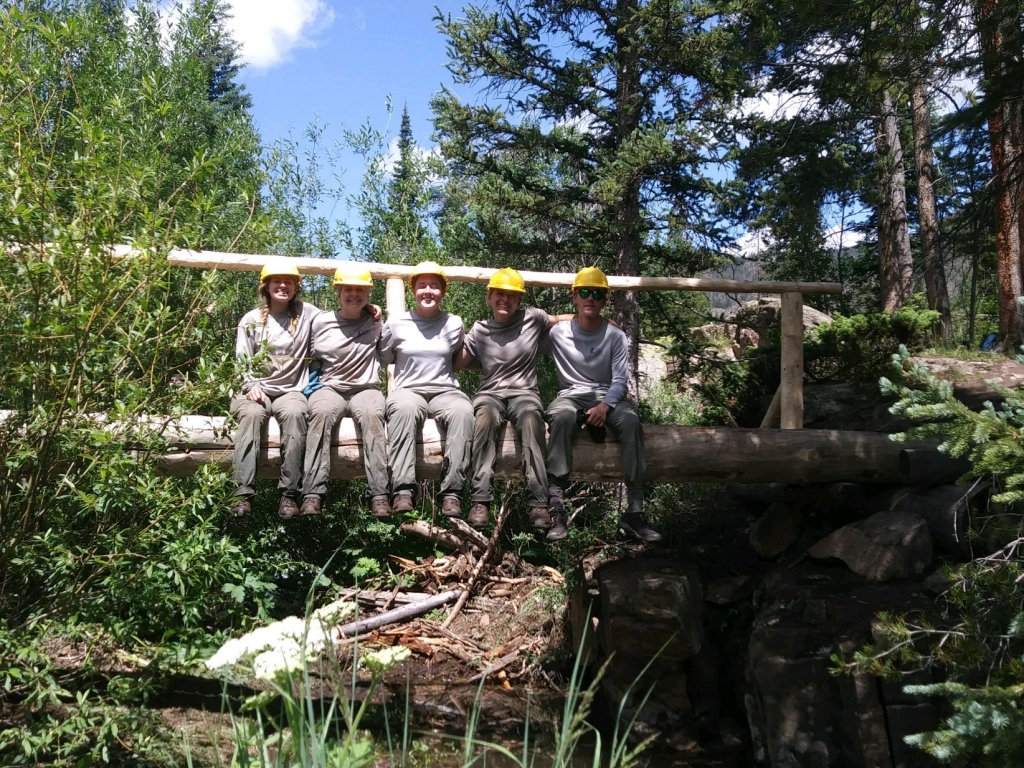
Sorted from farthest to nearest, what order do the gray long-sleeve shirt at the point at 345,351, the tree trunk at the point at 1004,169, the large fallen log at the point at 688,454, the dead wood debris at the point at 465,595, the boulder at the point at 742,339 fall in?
the boulder at the point at 742,339 < the dead wood debris at the point at 465,595 < the tree trunk at the point at 1004,169 < the gray long-sleeve shirt at the point at 345,351 < the large fallen log at the point at 688,454

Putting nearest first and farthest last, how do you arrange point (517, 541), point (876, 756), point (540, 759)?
point (876, 756) < point (540, 759) < point (517, 541)

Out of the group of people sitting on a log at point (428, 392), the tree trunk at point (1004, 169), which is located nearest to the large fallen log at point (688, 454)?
the group of people sitting on a log at point (428, 392)

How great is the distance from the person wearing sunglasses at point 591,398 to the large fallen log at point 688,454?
0.21 m

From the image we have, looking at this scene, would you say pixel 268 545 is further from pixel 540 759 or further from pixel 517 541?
pixel 540 759

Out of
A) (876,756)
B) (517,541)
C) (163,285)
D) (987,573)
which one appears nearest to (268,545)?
(517,541)

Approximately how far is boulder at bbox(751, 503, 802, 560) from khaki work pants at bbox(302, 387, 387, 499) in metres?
3.67

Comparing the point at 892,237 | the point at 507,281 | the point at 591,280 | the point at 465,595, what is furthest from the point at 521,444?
the point at 892,237

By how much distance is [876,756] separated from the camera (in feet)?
17.5

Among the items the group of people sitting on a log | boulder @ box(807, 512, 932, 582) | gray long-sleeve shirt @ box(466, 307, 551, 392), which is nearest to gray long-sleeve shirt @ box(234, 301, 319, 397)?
the group of people sitting on a log

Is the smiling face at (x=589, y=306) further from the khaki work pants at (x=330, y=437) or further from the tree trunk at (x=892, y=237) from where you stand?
the tree trunk at (x=892, y=237)

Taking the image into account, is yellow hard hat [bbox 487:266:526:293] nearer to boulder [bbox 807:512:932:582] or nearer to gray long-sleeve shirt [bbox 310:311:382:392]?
gray long-sleeve shirt [bbox 310:311:382:392]

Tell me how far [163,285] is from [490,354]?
2077 millimetres

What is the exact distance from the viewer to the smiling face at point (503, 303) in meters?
5.82

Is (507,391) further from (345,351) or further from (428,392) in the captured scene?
(345,351)
